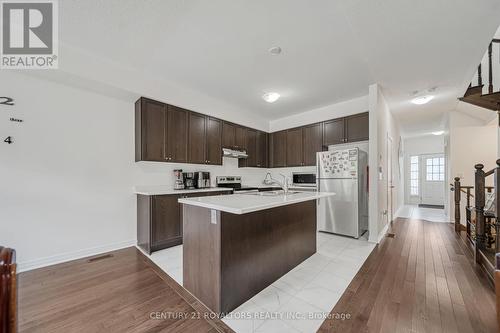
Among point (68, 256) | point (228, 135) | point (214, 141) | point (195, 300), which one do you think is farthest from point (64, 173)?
point (228, 135)

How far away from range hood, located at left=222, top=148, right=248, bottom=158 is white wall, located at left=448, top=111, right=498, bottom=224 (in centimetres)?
506

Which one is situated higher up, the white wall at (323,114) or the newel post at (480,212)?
the white wall at (323,114)

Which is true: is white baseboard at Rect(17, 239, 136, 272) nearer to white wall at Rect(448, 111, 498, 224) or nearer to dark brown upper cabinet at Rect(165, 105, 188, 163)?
dark brown upper cabinet at Rect(165, 105, 188, 163)

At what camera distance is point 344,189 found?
3.81 m

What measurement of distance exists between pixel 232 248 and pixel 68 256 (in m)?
2.56

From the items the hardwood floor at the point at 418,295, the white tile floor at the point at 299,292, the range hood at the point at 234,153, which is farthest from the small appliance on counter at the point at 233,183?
the hardwood floor at the point at 418,295

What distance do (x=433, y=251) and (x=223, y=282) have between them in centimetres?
330

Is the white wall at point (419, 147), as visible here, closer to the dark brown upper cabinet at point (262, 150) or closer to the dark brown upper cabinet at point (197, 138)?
the dark brown upper cabinet at point (262, 150)

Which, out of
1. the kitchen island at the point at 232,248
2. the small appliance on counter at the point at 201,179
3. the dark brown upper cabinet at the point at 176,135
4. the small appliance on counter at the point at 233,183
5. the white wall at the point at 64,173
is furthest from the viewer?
the small appliance on counter at the point at 233,183

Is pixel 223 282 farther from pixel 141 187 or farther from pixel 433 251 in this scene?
pixel 433 251

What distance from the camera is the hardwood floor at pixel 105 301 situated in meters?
1.58

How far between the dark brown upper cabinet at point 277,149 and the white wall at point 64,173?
310 cm

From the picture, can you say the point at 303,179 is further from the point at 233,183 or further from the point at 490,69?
the point at 490,69

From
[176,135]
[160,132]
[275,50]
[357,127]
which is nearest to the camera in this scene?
[275,50]
